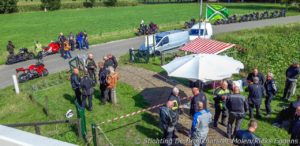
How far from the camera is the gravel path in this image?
34.6 feet

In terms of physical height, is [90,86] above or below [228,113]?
above

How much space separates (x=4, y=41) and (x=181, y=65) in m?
28.4

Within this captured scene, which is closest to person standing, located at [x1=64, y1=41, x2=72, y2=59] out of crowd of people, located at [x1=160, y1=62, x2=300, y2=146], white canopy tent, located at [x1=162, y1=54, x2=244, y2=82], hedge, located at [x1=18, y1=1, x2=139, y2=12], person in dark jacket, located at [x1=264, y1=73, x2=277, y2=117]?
white canopy tent, located at [x1=162, y1=54, x2=244, y2=82]

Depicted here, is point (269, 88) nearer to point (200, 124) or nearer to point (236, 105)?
point (236, 105)

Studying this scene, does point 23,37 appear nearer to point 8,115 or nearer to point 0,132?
point 8,115

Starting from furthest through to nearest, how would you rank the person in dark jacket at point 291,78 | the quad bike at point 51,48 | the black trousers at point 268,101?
1. the quad bike at point 51,48
2. the person in dark jacket at point 291,78
3. the black trousers at point 268,101

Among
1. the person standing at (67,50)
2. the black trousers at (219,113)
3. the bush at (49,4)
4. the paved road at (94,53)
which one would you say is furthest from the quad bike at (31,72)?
the bush at (49,4)

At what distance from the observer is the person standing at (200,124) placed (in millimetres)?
8250

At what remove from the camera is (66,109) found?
13234 millimetres

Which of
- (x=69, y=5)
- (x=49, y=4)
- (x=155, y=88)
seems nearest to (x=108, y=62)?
(x=155, y=88)

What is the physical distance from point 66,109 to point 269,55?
13928 millimetres

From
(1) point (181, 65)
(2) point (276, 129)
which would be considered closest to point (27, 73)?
(1) point (181, 65)

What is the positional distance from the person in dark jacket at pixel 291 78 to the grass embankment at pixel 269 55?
47 centimetres

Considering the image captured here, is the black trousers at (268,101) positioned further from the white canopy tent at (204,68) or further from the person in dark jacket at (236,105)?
the person in dark jacket at (236,105)
